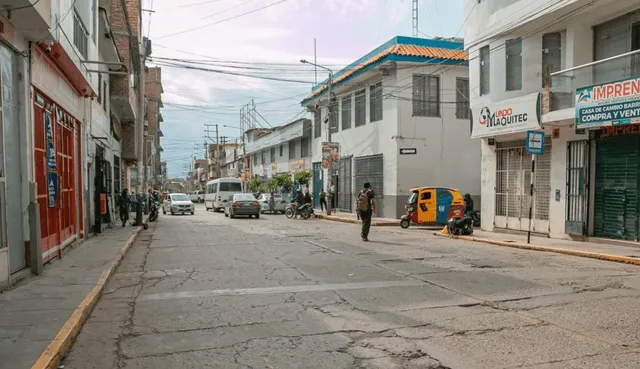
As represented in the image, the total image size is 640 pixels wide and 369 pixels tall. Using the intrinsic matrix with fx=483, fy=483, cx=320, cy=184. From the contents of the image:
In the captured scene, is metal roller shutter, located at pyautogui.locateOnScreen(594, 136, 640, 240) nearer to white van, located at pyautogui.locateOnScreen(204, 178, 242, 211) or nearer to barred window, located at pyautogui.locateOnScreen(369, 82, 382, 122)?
barred window, located at pyautogui.locateOnScreen(369, 82, 382, 122)

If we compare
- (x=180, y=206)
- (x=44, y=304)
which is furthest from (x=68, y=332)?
(x=180, y=206)

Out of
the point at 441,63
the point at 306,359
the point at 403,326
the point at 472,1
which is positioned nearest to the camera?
the point at 306,359

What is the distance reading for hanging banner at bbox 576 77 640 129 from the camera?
12117mm

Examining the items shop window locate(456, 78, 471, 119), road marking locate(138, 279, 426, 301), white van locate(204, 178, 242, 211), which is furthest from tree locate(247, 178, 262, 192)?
A: road marking locate(138, 279, 426, 301)

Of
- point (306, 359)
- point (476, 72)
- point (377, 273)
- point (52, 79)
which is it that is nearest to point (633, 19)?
point (476, 72)

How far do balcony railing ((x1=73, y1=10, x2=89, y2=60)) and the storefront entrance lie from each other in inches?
563

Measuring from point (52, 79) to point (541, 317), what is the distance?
34.2 feet

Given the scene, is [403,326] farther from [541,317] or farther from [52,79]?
[52,79]

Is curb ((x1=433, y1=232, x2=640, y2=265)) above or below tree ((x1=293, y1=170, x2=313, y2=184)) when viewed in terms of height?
below

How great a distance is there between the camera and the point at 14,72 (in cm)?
805

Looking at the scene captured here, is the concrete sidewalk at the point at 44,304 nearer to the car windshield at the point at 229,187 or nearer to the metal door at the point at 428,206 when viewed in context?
the metal door at the point at 428,206

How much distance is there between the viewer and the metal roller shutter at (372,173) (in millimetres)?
27047

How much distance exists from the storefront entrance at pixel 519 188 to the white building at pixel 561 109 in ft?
0.12

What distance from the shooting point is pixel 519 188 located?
56.7ft
